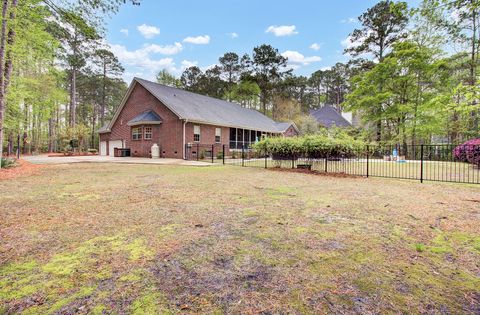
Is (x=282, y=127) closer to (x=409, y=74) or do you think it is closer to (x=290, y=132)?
(x=290, y=132)

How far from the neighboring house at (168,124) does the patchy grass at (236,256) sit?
42.8 feet

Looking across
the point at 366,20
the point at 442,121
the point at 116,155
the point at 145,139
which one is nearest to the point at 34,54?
the point at 145,139

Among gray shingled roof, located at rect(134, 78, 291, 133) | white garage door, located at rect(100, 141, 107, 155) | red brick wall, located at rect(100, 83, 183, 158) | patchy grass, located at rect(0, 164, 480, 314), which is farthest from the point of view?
white garage door, located at rect(100, 141, 107, 155)

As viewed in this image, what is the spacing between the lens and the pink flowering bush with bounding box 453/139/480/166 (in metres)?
11.5

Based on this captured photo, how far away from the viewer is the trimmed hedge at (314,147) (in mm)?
10172

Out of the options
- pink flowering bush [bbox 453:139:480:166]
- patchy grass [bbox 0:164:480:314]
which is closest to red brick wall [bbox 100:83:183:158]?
patchy grass [bbox 0:164:480:314]

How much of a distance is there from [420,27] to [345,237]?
23.1 meters

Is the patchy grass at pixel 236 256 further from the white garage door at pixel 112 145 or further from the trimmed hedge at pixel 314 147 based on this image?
the white garage door at pixel 112 145

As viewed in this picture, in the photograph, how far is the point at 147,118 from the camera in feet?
63.8

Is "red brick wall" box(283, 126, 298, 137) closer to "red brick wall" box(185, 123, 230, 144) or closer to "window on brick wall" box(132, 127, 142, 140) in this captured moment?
"red brick wall" box(185, 123, 230, 144)

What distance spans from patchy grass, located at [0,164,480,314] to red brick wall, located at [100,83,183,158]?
1395 cm

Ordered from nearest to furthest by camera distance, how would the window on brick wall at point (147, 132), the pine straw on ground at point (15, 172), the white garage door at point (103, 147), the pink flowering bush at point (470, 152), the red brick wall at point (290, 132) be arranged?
the pine straw on ground at point (15, 172), the pink flowering bush at point (470, 152), the window on brick wall at point (147, 132), the white garage door at point (103, 147), the red brick wall at point (290, 132)

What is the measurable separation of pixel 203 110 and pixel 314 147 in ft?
44.1

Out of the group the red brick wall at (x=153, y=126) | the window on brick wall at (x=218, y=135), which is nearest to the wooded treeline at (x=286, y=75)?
the red brick wall at (x=153, y=126)
